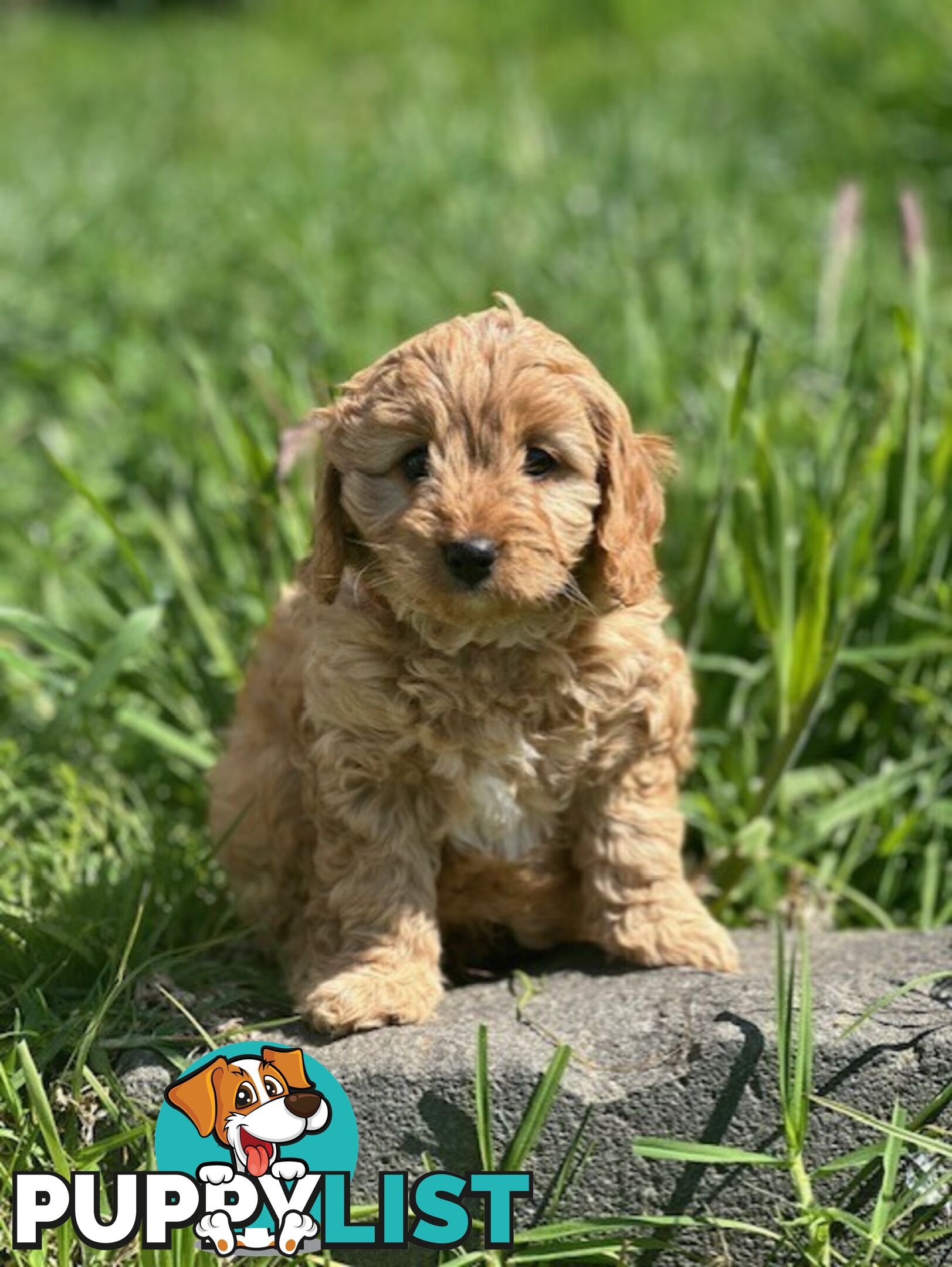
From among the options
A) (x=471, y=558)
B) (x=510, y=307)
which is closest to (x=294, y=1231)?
(x=471, y=558)

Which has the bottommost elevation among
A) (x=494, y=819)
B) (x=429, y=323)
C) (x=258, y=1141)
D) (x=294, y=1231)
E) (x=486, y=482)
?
Answer: (x=294, y=1231)

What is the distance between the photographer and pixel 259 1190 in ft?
9.03

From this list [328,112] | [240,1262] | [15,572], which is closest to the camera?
[240,1262]

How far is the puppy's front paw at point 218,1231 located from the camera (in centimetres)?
269

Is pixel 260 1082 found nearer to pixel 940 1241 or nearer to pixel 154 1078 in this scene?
pixel 154 1078

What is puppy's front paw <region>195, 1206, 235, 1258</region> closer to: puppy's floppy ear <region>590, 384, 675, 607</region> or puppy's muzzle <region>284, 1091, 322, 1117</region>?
puppy's muzzle <region>284, 1091, 322, 1117</region>

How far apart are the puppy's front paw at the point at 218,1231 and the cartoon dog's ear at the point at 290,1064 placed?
9.5 inches

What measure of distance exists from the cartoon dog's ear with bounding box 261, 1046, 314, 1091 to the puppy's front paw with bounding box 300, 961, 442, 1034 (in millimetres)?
97

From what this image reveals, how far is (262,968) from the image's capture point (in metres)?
3.39

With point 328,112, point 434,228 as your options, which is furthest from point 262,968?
point 328,112

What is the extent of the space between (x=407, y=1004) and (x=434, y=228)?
4468 millimetres

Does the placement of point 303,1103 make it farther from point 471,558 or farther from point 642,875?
point 471,558

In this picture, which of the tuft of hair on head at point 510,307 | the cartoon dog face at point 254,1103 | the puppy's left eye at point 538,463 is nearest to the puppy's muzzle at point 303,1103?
the cartoon dog face at point 254,1103

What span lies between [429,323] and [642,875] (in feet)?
10.6
